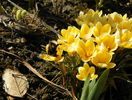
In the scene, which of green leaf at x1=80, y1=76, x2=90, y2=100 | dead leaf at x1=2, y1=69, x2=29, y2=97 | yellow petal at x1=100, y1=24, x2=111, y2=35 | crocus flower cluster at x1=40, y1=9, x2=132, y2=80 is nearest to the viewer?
green leaf at x1=80, y1=76, x2=90, y2=100

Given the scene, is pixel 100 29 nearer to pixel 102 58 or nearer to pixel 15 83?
pixel 102 58

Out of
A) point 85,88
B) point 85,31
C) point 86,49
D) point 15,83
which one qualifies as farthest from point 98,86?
point 15,83

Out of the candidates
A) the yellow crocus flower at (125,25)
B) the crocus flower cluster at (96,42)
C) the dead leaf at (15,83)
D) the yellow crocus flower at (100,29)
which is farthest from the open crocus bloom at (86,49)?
the dead leaf at (15,83)

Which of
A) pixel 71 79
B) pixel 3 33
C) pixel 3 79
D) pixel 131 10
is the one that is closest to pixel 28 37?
pixel 3 33

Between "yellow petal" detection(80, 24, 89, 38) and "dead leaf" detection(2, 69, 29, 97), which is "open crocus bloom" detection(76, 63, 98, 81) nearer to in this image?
"yellow petal" detection(80, 24, 89, 38)

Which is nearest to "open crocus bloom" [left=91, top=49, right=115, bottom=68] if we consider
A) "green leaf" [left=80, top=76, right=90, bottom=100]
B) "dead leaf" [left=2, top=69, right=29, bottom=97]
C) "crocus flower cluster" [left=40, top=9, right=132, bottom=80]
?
"crocus flower cluster" [left=40, top=9, right=132, bottom=80]

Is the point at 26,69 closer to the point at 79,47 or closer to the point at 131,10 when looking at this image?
the point at 79,47

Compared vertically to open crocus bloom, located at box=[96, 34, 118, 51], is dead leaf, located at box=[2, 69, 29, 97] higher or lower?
lower
